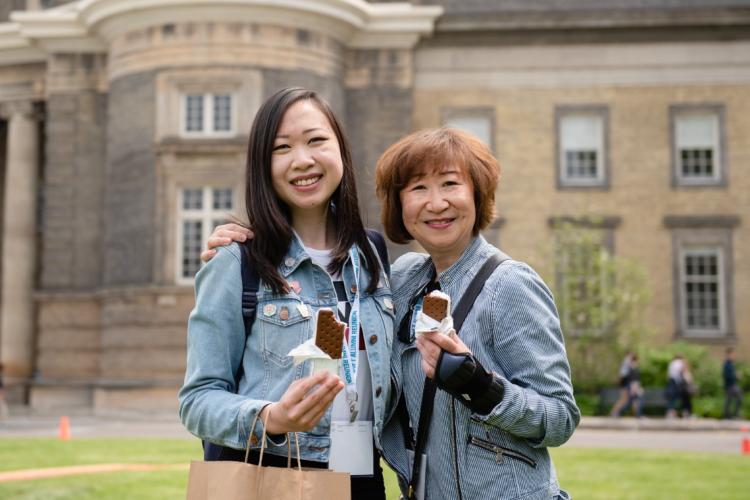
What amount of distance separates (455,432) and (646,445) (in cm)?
1523

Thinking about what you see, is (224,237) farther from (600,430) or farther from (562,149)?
(562,149)

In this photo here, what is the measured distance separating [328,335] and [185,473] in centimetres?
939

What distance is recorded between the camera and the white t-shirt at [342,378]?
330 cm

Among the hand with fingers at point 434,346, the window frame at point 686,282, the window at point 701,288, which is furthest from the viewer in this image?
the window at point 701,288

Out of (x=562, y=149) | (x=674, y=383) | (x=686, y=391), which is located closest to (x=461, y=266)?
(x=674, y=383)

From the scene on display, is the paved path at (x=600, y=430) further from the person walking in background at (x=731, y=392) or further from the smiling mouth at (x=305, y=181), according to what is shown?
the smiling mouth at (x=305, y=181)

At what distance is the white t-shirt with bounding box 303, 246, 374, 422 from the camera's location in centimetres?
330

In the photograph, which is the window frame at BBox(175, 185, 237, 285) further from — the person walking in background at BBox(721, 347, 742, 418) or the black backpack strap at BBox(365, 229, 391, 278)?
the black backpack strap at BBox(365, 229, 391, 278)

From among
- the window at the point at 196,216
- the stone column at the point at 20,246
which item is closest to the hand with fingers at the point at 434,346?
the window at the point at 196,216

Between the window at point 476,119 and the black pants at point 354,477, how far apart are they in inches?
1036

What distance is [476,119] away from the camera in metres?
29.4

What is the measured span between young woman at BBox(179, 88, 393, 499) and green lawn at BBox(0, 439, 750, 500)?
6.02 m

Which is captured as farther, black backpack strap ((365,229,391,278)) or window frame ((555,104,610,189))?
window frame ((555,104,610,189))

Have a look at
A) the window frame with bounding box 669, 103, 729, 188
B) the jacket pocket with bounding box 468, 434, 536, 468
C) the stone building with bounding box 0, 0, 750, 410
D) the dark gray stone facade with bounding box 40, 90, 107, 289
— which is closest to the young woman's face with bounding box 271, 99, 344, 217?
the jacket pocket with bounding box 468, 434, 536, 468
